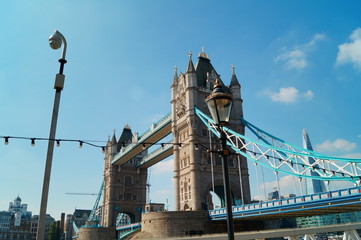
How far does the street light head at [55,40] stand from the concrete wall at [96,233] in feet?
194

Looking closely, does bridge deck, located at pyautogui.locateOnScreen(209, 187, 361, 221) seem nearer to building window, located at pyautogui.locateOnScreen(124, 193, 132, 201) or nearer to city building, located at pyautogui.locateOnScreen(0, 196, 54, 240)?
building window, located at pyautogui.locateOnScreen(124, 193, 132, 201)

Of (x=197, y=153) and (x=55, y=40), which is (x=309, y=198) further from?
(x=55, y=40)

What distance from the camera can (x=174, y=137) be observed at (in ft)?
159

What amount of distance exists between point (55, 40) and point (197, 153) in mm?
34845

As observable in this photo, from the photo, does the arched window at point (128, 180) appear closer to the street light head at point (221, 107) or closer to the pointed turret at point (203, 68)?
the pointed turret at point (203, 68)

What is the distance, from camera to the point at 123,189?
74.6m

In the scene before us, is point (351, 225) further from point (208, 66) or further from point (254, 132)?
point (208, 66)

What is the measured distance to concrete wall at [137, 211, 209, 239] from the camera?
37594 mm

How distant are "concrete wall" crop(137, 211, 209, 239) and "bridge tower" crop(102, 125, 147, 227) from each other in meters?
34.6

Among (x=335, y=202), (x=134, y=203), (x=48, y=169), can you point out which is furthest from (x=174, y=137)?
(x=48, y=169)

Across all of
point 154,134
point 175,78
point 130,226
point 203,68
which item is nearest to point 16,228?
point 130,226

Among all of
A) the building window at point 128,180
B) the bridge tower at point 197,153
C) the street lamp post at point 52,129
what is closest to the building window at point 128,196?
the building window at point 128,180

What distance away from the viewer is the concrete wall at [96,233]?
6209 cm

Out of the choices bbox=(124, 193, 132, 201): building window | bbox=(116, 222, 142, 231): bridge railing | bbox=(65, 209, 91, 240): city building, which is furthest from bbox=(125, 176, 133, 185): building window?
bbox=(65, 209, 91, 240): city building
